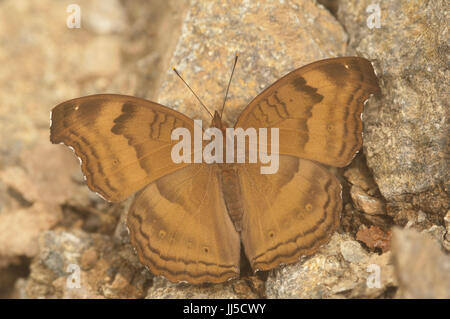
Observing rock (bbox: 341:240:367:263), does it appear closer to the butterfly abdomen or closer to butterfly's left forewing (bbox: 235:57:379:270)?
butterfly's left forewing (bbox: 235:57:379:270)

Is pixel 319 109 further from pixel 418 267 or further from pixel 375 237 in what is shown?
pixel 418 267

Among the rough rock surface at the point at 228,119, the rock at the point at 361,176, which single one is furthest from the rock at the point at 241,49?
the rock at the point at 361,176

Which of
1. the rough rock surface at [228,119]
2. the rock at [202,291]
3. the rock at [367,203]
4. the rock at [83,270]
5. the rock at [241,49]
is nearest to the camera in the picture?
the rough rock surface at [228,119]

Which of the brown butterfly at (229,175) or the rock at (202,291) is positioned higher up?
the brown butterfly at (229,175)

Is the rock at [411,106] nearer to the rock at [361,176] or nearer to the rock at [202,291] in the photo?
the rock at [361,176]

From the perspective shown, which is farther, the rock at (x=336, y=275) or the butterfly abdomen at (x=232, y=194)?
the butterfly abdomen at (x=232, y=194)

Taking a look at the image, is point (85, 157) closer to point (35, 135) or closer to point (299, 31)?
point (35, 135)
